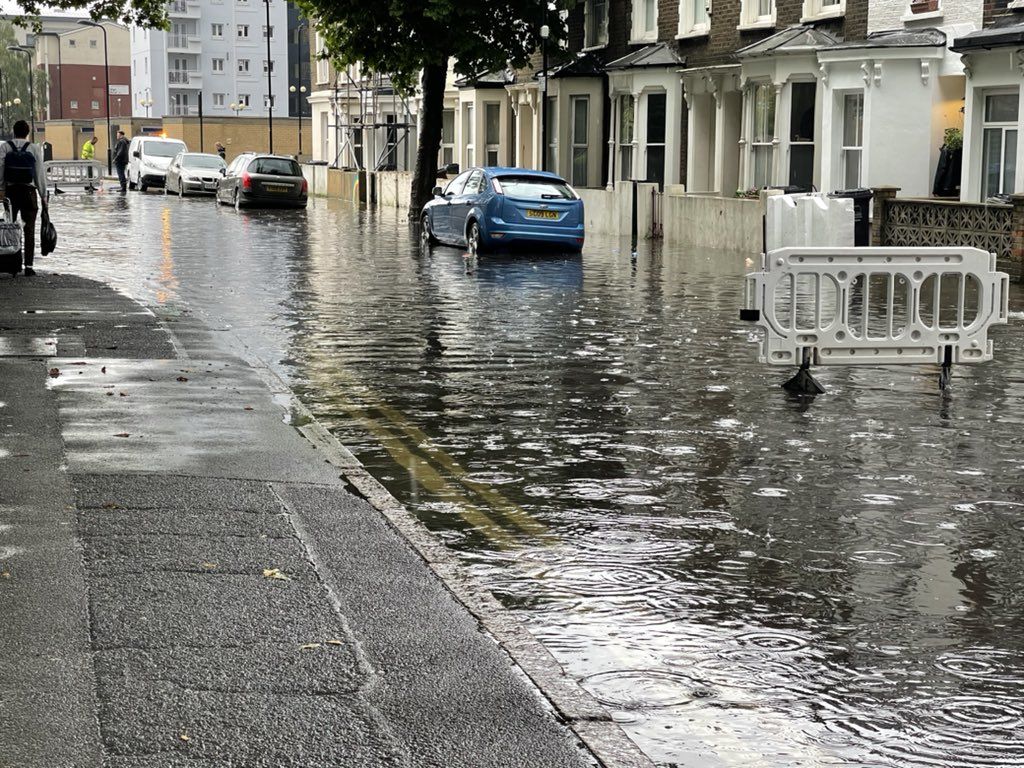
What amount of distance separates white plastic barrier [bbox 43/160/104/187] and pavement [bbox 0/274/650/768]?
2046 inches

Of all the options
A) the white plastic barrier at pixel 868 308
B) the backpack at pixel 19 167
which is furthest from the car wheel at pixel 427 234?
the white plastic barrier at pixel 868 308

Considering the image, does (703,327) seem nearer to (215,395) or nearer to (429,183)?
(215,395)

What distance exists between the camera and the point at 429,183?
41.4m

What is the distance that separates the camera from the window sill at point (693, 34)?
1474 inches

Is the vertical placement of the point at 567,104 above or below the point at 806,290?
above

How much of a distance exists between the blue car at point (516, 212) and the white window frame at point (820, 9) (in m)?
7.45

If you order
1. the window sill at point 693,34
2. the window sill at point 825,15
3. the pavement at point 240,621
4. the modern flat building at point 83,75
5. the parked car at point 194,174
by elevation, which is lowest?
the pavement at point 240,621

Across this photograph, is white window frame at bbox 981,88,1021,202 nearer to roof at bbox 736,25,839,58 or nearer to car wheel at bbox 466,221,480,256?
roof at bbox 736,25,839,58

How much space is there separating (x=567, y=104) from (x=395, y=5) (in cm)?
781

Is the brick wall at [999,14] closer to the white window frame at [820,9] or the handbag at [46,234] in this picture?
the white window frame at [820,9]

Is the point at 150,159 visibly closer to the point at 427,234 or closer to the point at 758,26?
the point at 758,26

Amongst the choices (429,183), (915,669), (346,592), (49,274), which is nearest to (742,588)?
(915,669)

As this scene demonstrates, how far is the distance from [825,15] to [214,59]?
109 m

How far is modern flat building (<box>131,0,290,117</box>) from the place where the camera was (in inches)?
5231
